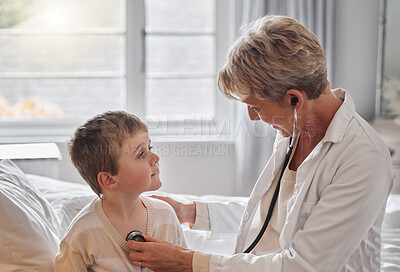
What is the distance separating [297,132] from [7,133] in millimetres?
2535

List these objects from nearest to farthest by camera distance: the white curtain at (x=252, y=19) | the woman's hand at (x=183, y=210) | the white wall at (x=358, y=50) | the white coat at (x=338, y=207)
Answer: the white coat at (x=338, y=207) < the woman's hand at (x=183, y=210) < the white curtain at (x=252, y=19) < the white wall at (x=358, y=50)

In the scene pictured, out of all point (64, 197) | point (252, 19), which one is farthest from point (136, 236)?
point (252, 19)

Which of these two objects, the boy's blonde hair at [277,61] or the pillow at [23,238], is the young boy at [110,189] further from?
the boy's blonde hair at [277,61]

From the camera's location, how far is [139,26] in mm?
3402

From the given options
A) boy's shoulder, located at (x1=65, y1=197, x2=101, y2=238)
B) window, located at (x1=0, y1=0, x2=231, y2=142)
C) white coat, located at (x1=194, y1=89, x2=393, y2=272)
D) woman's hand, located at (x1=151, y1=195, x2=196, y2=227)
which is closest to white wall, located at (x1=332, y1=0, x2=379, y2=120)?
window, located at (x1=0, y1=0, x2=231, y2=142)

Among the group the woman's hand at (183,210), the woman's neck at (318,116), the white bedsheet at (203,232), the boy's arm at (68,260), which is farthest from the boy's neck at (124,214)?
the woman's neck at (318,116)

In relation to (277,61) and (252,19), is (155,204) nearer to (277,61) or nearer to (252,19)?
(277,61)

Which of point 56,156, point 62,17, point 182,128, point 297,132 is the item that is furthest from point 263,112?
point 62,17

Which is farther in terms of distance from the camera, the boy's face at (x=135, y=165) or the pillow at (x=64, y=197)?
the pillow at (x=64, y=197)

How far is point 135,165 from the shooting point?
1410 millimetres

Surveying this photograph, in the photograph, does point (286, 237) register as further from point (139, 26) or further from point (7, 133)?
point (7, 133)

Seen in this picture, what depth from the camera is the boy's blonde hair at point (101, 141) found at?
1341mm

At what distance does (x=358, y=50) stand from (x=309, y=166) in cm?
230

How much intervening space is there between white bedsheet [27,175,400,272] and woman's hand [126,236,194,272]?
492mm
